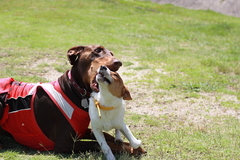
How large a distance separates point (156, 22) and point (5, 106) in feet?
49.7

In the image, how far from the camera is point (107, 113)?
3.86 m

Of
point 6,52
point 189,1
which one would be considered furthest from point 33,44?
point 189,1

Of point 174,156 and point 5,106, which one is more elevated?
point 5,106

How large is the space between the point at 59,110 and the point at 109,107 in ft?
2.59

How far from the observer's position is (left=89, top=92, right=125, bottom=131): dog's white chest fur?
3.79 m

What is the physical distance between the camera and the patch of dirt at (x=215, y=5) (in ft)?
78.2

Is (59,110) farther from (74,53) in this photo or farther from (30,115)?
(74,53)

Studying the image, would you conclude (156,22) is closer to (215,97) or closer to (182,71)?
(182,71)

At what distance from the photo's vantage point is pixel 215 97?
7238 mm

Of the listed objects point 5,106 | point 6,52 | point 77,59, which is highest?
point 77,59

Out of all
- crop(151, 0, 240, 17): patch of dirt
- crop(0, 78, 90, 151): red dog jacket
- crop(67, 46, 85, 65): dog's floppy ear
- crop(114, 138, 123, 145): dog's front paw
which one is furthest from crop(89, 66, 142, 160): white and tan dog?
crop(151, 0, 240, 17): patch of dirt

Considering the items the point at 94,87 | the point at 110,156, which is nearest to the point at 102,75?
the point at 94,87

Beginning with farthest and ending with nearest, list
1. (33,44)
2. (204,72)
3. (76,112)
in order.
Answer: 1. (33,44)
2. (204,72)
3. (76,112)

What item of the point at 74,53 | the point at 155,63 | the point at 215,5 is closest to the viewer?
the point at 74,53
